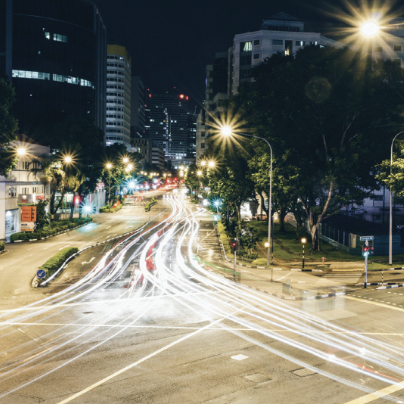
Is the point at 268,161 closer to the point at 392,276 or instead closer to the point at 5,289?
the point at 392,276

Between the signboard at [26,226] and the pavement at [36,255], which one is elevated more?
the signboard at [26,226]

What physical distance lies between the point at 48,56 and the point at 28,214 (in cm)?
7516

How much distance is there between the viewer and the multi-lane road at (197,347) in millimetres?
11289

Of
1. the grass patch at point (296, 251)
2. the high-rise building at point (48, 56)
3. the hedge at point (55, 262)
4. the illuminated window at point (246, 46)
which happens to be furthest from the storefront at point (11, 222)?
the illuminated window at point (246, 46)

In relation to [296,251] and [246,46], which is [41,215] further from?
[246,46]

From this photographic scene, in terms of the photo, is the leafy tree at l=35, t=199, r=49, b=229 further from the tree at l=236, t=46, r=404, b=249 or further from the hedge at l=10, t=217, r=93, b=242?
the tree at l=236, t=46, r=404, b=249

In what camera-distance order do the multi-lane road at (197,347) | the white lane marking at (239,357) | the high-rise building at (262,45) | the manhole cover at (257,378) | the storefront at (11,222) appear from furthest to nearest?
the high-rise building at (262,45)
the storefront at (11,222)
the white lane marking at (239,357)
the manhole cover at (257,378)
the multi-lane road at (197,347)

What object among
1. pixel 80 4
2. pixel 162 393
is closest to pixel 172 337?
pixel 162 393

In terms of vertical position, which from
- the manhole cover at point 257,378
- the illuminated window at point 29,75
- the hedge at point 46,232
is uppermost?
the illuminated window at point 29,75

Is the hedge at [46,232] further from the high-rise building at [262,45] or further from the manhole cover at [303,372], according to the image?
the high-rise building at [262,45]

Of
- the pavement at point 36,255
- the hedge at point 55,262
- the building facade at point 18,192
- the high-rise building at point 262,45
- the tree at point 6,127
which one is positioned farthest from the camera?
the high-rise building at point 262,45

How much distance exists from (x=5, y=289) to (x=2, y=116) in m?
16.9

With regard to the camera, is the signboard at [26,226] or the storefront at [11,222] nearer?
the signboard at [26,226]

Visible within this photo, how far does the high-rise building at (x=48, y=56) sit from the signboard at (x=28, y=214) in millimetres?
55508
